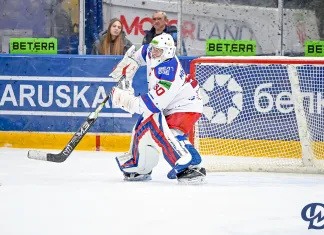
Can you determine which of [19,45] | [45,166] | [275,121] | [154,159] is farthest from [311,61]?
[19,45]

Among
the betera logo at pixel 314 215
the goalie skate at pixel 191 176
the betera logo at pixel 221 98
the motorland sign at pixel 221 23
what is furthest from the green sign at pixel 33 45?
the betera logo at pixel 314 215

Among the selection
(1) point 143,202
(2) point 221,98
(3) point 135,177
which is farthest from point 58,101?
(1) point 143,202

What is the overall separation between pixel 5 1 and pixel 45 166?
6.45 ft

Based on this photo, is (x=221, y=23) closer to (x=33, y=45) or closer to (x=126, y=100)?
(x=33, y=45)

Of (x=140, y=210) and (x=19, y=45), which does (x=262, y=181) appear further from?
(x=19, y=45)

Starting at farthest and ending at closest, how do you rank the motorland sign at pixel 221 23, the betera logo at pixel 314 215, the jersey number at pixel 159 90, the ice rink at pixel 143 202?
1. the motorland sign at pixel 221 23
2. the jersey number at pixel 159 90
3. the betera logo at pixel 314 215
4. the ice rink at pixel 143 202

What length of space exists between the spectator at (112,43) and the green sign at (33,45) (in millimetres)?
397

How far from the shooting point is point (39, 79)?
31.6 feet

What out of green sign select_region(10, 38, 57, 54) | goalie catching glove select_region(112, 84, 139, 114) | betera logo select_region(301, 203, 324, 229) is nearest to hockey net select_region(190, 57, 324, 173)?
goalie catching glove select_region(112, 84, 139, 114)

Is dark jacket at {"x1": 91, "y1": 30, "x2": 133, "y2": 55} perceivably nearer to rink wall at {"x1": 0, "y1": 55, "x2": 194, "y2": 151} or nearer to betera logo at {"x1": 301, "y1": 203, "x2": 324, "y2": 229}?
rink wall at {"x1": 0, "y1": 55, "x2": 194, "y2": 151}

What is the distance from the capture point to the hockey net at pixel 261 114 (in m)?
8.23

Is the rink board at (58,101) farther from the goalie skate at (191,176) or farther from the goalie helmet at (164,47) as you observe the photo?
the goalie skate at (191,176)

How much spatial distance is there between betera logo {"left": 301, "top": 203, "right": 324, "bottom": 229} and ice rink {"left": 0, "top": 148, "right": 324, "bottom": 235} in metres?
0.05

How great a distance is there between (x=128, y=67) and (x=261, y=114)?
1813 millimetres
